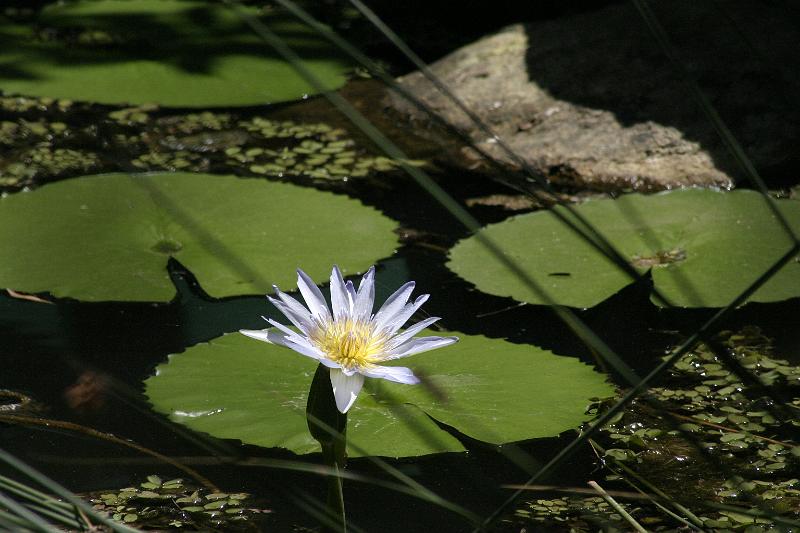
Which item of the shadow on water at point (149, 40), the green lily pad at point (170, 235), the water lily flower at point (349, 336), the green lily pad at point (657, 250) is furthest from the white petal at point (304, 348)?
the shadow on water at point (149, 40)

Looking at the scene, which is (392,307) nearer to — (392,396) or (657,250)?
(392,396)

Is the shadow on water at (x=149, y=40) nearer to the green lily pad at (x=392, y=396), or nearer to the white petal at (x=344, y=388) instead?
the green lily pad at (x=392, y=396)

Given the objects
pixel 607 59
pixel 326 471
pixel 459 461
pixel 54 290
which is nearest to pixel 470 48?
pixel 607 59

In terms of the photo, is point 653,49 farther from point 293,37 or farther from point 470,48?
point 293,37

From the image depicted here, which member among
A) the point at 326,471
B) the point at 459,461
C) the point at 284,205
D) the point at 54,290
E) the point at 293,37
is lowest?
the point at 326,471

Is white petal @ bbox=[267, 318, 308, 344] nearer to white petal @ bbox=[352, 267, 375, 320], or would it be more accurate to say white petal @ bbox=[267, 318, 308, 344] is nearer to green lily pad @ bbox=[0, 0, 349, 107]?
white petal @ bbox=[352, 267, 375, 320]

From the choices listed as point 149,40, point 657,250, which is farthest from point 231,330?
point 149,40
